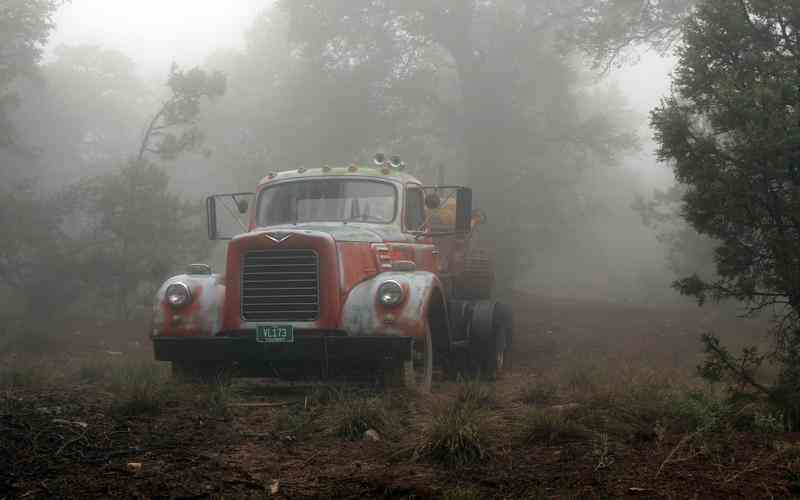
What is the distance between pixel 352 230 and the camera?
9.02 meters

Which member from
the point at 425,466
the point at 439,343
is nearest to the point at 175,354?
the point at 439,343

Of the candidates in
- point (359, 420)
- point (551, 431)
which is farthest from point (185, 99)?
point (551, 431)

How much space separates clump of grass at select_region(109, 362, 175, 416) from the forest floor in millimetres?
20

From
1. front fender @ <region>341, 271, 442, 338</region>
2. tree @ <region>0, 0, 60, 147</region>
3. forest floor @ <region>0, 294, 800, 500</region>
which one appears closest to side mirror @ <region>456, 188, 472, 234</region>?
front fender @ <region>341, 271, 442, 338</region>

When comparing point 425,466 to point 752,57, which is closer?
point 425,466

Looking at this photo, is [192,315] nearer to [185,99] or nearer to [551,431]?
[551,431]

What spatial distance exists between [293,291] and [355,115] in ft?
56.9

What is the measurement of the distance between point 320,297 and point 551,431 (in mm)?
3085

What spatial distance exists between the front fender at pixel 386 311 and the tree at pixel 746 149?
2358 millimetres

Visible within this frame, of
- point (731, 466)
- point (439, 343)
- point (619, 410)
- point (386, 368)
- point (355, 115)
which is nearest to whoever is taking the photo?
point (731, 466)

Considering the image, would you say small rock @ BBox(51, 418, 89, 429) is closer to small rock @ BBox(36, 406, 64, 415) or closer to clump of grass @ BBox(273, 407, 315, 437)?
small rock @ BBox(36, 406, 64, 415)

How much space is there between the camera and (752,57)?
704 centimetres

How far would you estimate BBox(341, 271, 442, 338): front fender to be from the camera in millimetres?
8078

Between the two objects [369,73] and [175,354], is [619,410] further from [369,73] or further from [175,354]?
[369,73]
